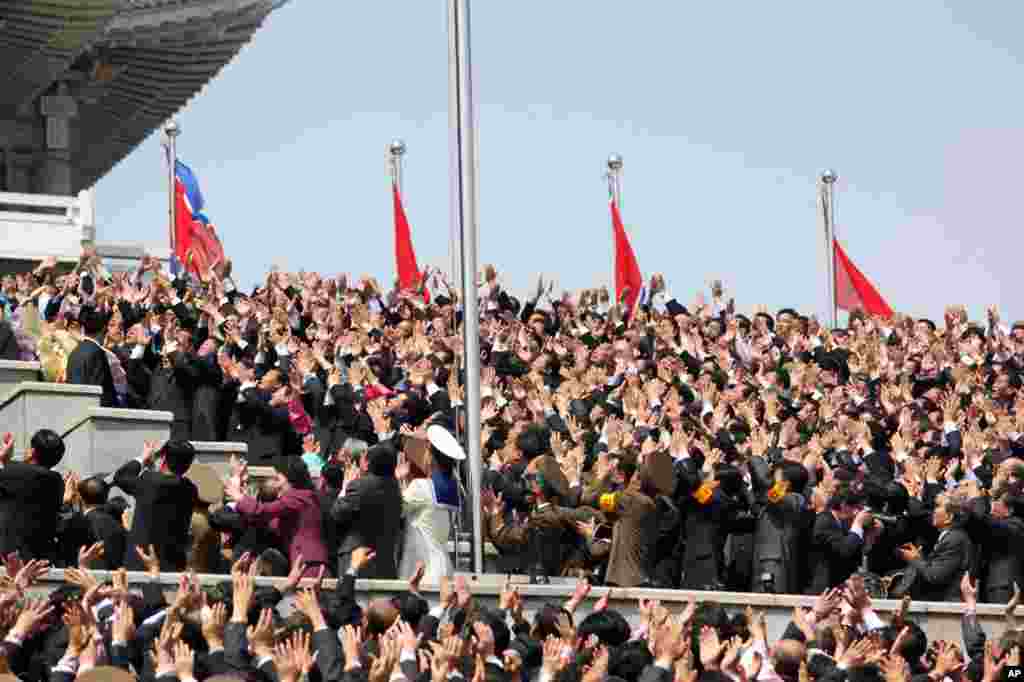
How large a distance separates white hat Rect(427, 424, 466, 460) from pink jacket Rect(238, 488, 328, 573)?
1465 millimetres

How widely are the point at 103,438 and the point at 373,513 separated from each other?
358 centimetres

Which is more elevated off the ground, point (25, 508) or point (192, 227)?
point (192, 227)

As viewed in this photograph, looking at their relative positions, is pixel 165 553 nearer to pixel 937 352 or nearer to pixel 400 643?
pixel 400 643

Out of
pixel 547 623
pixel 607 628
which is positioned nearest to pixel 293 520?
pixel 547 623

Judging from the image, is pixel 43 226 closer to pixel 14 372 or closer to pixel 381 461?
pixel 14 372

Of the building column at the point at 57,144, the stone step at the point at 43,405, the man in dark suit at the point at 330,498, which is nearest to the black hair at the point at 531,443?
the man in dark suit at the point at 330,498

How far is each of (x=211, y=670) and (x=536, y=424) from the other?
316 inches

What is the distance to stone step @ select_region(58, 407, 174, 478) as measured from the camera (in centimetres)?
2036

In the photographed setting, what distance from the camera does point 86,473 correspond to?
2028 centimetres

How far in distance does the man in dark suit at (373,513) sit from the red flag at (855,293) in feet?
62.9

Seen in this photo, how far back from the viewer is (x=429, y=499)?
60.4 feet

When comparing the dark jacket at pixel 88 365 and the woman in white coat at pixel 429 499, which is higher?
the dark jacket at pixel 88 365

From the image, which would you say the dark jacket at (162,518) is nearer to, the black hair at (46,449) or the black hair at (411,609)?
the black hair at (46,449)

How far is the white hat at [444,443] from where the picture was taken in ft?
61.0
